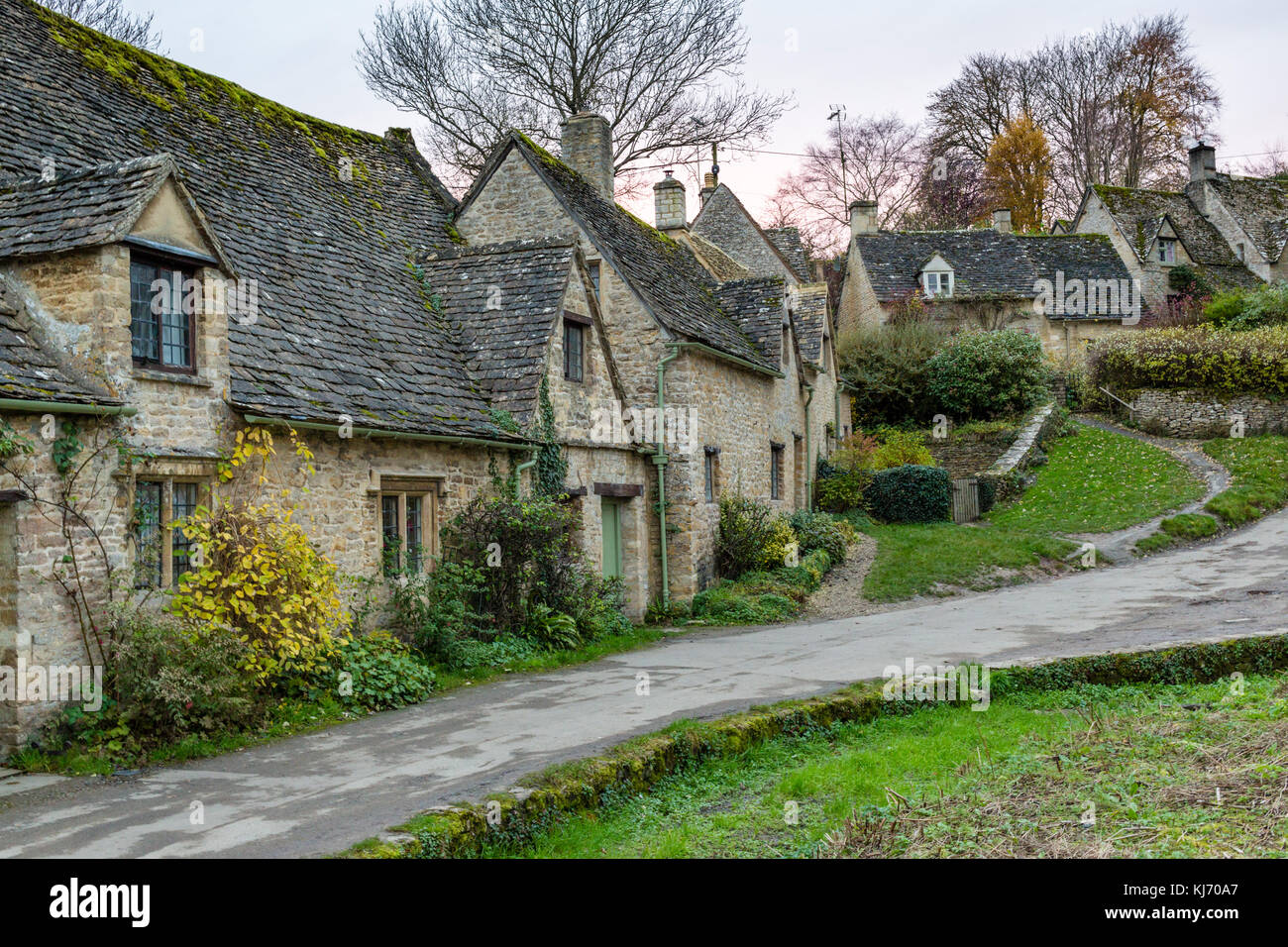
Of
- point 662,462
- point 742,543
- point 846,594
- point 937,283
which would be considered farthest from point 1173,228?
point 662,462

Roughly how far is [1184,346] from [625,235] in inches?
738

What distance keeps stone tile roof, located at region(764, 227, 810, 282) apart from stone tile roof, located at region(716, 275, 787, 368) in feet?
45.4

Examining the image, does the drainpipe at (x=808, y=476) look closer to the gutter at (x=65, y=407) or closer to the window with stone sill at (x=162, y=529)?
the window with stone sill at (x=162, y=529)

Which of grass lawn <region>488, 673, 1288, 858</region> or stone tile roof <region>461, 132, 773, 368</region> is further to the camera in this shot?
stone tile roof <region>461, 132, 773, 368</region>

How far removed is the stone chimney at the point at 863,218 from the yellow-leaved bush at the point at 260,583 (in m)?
37.3

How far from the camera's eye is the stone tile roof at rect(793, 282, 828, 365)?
2962 cm

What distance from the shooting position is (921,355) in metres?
35.2

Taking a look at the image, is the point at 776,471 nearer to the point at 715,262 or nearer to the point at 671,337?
the point at 671,337

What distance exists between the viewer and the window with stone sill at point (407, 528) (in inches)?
515

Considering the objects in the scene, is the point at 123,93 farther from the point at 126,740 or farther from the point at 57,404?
the point at 126,740

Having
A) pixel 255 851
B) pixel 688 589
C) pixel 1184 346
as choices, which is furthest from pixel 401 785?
pixel 1184 346

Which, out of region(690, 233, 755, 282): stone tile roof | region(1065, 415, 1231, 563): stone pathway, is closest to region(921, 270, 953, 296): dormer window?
region(1065, 415, 1231, 563): stone pathway

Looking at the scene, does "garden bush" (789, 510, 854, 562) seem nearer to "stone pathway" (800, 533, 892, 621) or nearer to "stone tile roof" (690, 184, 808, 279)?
"stone pathway" (800, 533, 892, 621)

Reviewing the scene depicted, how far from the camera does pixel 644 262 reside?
21.2 metres
